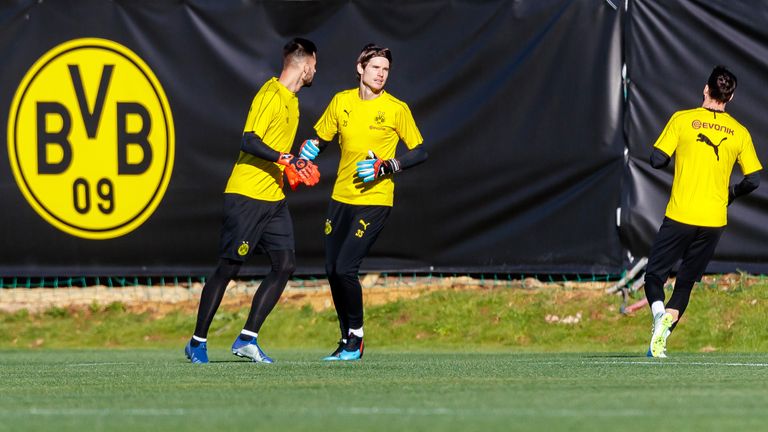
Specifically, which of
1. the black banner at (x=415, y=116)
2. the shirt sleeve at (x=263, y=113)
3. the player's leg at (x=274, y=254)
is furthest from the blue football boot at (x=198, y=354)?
the black banner at (x=415, y=116)

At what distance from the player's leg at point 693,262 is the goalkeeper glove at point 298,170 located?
102 inches

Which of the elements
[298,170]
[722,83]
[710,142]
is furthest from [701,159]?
[298,170]

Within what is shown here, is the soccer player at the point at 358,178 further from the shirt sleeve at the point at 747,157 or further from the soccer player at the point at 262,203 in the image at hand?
the shirt sleeve at the point at 747,157

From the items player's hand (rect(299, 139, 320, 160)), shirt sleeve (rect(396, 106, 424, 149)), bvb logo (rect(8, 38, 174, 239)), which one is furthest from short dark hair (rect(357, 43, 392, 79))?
bvb logo (rect(8, 38, 174, 239))

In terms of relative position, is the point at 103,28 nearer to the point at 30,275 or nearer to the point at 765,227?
the point at 30,275

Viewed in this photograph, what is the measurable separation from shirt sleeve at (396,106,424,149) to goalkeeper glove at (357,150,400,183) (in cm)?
36

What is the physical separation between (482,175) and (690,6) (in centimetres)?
221

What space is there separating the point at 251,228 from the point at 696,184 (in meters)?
2.97

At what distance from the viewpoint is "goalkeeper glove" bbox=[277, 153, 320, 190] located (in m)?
9.14

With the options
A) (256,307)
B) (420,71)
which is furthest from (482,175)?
(256,307)

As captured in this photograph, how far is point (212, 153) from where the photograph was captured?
12742 mm

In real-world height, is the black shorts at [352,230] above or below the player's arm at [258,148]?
below

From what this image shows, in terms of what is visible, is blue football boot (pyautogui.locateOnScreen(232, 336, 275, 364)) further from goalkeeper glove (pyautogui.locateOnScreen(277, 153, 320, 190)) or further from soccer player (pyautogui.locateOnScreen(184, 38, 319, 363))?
goalkeeper glove (pyautogui.locateOnScreen(277, 153, 320, 190))

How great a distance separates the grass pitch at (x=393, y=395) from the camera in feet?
17.1
